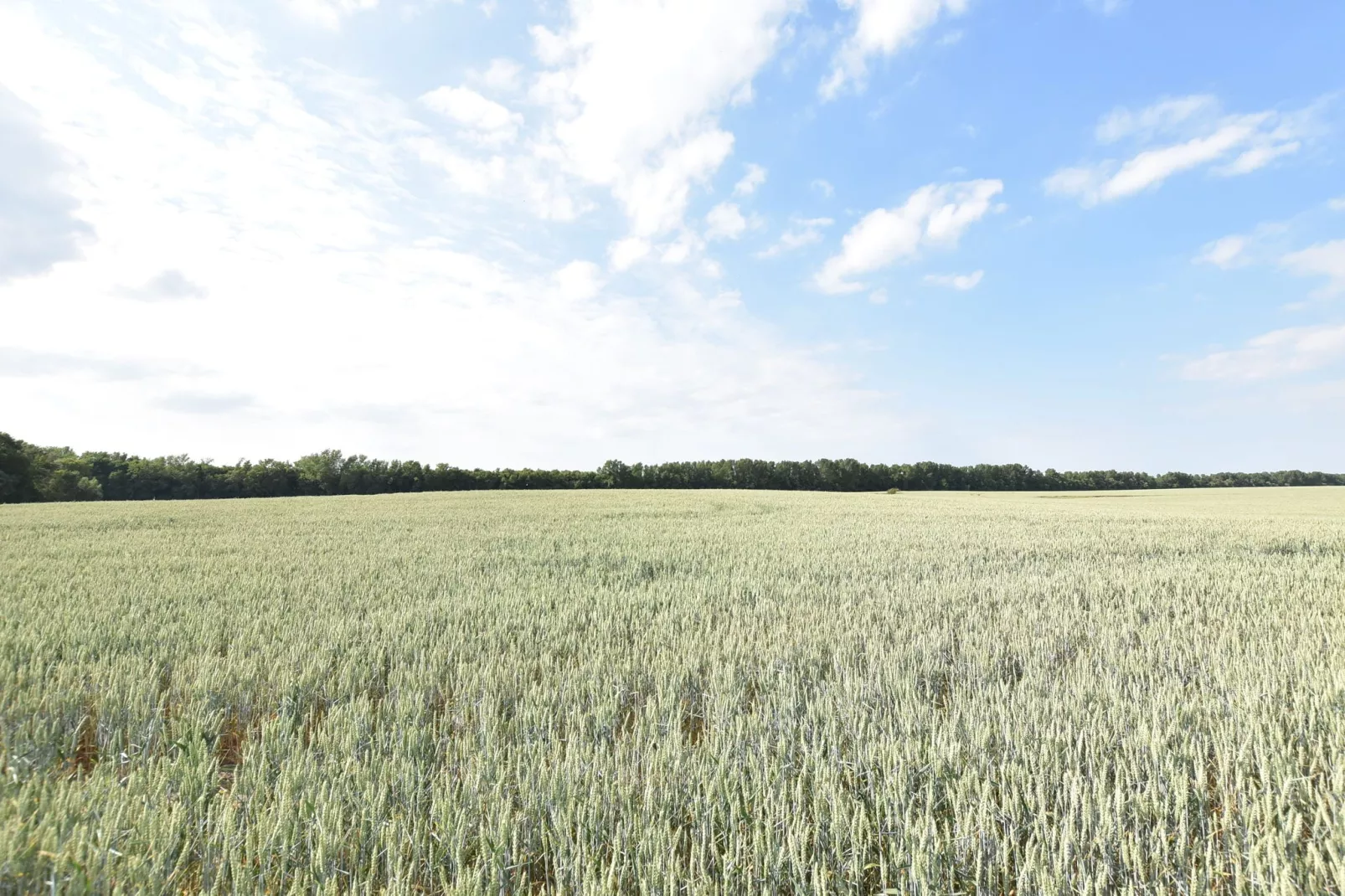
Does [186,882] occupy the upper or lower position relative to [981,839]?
lower

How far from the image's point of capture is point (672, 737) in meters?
2.70

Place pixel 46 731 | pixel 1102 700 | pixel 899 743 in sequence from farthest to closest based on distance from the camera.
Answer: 1. pixel 1102 700
2. pixel 46 731
3. pixel 899 743

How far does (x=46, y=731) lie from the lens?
2979mm

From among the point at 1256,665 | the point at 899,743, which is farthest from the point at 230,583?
the point at 1256,665

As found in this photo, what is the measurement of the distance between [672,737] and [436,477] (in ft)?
217

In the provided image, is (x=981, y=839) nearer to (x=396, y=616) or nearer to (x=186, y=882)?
(x=186, y=882)

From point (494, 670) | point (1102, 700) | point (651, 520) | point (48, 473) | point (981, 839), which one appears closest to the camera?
point (981, 839)

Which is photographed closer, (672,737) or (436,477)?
(672,737)

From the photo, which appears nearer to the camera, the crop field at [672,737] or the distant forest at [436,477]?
the crop field at [672,737]

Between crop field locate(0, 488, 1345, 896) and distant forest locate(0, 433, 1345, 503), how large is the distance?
53.9 metres

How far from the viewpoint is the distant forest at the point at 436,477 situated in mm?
55531

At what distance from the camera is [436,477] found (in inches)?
2483

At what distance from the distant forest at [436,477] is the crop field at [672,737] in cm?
5387

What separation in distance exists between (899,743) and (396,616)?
15.0 feet
